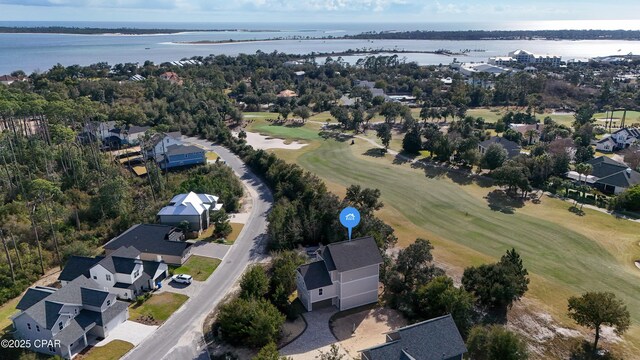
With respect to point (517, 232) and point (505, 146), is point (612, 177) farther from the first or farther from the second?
point (517, 232)

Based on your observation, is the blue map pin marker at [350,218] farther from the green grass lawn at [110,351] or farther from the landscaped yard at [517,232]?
the green grass lawn at [110,351]

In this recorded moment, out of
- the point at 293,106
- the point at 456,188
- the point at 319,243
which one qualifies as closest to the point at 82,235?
the point at 319,243

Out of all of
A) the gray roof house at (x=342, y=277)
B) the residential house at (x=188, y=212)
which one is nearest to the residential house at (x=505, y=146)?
the gray roof house at (x=342, y=277)

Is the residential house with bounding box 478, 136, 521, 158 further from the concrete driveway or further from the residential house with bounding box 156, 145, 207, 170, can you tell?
the concrete driveway

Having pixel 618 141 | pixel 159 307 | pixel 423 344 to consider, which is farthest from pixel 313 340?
pixel 618 141

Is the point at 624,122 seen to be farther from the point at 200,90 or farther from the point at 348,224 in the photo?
the point at 200,90

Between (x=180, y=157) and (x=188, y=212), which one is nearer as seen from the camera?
(x=188, y=212)
